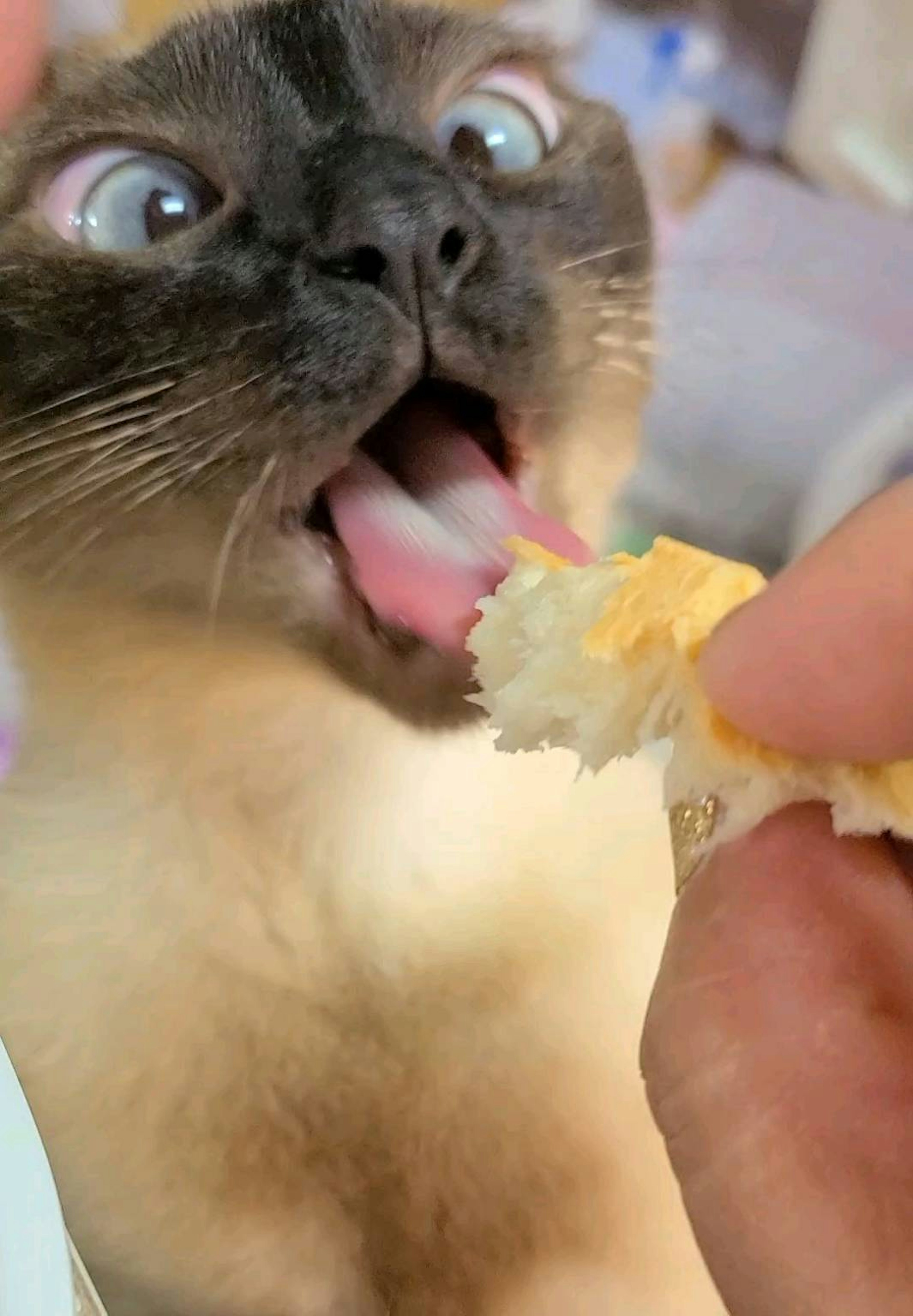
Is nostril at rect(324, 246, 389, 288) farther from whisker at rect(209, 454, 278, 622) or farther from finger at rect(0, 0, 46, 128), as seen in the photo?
finger at rect(0, 0, 46, 128)

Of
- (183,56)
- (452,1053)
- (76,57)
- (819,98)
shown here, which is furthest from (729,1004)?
(819,98)

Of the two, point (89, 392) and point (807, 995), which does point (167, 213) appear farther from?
point (807, 995)

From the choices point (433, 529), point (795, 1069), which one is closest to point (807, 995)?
point (795, 1069)

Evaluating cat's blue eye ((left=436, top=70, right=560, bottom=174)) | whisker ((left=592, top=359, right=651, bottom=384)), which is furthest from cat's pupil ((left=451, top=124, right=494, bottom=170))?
whisker ((left=592, top=359, right=651, bottom=384))

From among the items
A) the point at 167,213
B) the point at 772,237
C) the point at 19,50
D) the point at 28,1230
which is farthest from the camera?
the point at 772,237

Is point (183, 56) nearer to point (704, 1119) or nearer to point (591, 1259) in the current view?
point (704, 1119)

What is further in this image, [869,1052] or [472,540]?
[472,540]

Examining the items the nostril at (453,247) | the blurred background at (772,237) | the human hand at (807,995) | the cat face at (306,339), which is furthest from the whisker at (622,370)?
the blurred background at (772,237)
